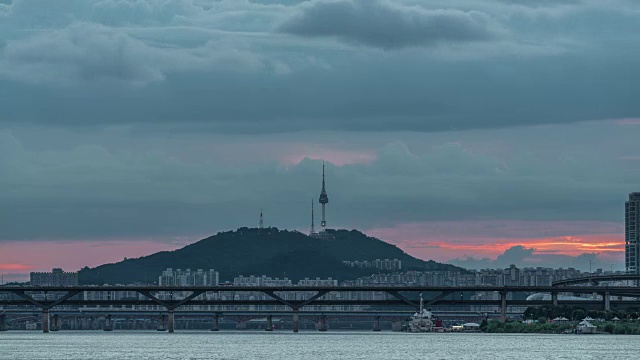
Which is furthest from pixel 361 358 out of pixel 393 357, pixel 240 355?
pixel 240 355

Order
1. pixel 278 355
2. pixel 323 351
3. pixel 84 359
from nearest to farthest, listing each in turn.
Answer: pixel 84 359, pixel 278 355, pixel 323 351

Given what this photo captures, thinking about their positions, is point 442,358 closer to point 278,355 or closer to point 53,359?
point 278,355

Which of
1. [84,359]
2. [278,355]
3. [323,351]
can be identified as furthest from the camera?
[323,351]

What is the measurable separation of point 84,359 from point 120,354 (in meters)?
15.6

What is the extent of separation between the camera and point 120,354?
169000 mm

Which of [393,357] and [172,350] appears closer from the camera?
[393,357]

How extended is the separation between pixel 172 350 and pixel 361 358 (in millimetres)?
34308

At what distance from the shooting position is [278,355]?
163875 mm

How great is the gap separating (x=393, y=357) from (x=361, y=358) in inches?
190

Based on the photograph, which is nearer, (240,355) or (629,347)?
(240,355)

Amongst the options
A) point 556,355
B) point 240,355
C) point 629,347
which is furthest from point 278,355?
point 629,347

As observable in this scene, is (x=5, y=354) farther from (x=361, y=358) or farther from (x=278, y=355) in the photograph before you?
(x=361, y=358)

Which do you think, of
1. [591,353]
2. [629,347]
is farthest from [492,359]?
[629,347]

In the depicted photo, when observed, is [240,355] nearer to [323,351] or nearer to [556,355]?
[323,351]
